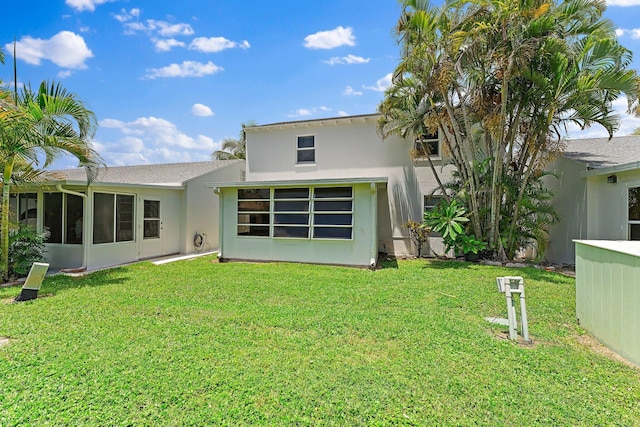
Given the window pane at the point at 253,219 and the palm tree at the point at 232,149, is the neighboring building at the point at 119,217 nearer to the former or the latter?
the window pane at the point at 253,219

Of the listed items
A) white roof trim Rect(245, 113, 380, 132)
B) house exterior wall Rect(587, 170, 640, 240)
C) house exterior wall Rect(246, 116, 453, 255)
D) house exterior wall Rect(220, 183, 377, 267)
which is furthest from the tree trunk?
house exterior wall Rect(587, 170, 640, 240)

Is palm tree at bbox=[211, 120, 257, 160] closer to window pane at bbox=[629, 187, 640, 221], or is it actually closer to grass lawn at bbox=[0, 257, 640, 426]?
grass lawn at bbox=[0, 257, 640, 426]

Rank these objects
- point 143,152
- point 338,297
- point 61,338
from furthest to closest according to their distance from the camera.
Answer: point 143,152, point 338,297, point 61,338

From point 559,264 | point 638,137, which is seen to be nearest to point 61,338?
point 559,264

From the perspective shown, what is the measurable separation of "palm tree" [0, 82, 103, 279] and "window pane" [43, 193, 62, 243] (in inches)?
72.1

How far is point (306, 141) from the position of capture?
1350cm

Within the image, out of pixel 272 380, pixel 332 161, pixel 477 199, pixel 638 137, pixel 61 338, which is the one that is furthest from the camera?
pixel 332 161

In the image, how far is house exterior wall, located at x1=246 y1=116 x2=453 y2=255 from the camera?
12.1 m

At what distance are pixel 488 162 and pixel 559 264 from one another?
4003mm

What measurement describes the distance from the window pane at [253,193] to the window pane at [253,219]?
1.91 ft

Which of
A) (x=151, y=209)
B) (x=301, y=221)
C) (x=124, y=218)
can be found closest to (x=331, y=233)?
(x=301, y=221)

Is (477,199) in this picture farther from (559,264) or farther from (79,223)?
(79,223)

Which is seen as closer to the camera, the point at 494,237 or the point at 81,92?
the point at 81,92

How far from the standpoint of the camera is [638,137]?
36.6 ft
